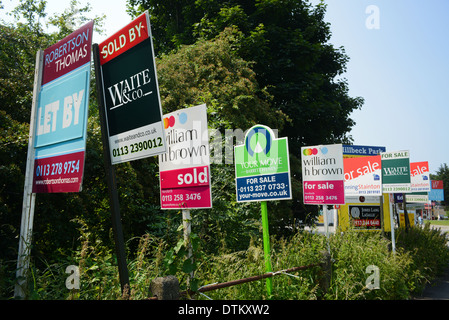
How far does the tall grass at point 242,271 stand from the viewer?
4.00 m

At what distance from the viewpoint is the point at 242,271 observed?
18.9 ft

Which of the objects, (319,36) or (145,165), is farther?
(319,36)

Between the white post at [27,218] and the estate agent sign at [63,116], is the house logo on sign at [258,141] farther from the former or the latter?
the white post at [27,218]

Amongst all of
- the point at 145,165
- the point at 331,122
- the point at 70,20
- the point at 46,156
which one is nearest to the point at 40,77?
the point at 46,156

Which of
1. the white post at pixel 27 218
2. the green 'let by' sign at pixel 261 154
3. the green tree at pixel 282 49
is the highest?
the green tree at pixel 282 49

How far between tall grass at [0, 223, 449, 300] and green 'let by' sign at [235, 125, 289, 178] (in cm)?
100

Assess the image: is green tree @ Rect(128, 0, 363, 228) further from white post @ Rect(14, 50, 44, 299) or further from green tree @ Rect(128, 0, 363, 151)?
white post @ Rect(14, 50, 44, 299)

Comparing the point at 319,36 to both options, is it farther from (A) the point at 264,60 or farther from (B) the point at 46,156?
(B) the point at 46,156

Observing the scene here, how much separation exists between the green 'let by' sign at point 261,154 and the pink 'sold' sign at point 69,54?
2.68m

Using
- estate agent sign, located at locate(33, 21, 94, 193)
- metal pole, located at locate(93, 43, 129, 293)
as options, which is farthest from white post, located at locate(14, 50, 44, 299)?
metal pole, located at locate(93, 43, 129, 293)

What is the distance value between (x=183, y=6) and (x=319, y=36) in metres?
6.56

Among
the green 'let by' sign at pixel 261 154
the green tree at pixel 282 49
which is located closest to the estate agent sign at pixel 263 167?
the green 'let by' sign at pixel 261 154

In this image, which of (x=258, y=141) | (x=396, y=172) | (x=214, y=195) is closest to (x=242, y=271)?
(x=258, y=141)

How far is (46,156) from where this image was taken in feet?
13.6
